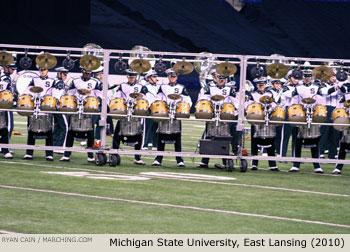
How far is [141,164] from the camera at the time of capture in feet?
44.1

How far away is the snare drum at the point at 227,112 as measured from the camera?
12.6m

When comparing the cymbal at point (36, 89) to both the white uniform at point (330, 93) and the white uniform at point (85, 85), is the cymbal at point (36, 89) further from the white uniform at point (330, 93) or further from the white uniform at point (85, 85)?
the white uniform at point (330, 93)

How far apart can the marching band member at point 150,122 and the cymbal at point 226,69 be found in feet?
5.28

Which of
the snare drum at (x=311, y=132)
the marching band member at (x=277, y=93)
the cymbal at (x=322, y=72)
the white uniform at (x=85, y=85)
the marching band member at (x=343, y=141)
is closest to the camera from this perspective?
the cymbal at (x=322, y=72)

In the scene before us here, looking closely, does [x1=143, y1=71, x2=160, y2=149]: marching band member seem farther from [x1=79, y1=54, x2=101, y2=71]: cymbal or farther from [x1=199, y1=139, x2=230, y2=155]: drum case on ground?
[x1=199, y1=139, x2=230, y2=155]: drum case on ground

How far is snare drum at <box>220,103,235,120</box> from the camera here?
12.6 metres

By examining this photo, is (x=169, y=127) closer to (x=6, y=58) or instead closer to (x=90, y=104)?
(x=90, y=104)

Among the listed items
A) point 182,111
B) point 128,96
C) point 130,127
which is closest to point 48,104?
point 128,96

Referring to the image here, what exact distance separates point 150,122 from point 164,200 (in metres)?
7.45

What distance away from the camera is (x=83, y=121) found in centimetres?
1332

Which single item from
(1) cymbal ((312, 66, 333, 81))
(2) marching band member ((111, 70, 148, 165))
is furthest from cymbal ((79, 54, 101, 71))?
(1) cymbal ((312, 66, 333, 81))

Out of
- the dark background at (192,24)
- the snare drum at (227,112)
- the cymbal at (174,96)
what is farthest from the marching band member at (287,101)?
the dark background at (192,24)

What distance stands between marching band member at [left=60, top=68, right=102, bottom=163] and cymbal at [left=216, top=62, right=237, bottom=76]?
81.9 inches
